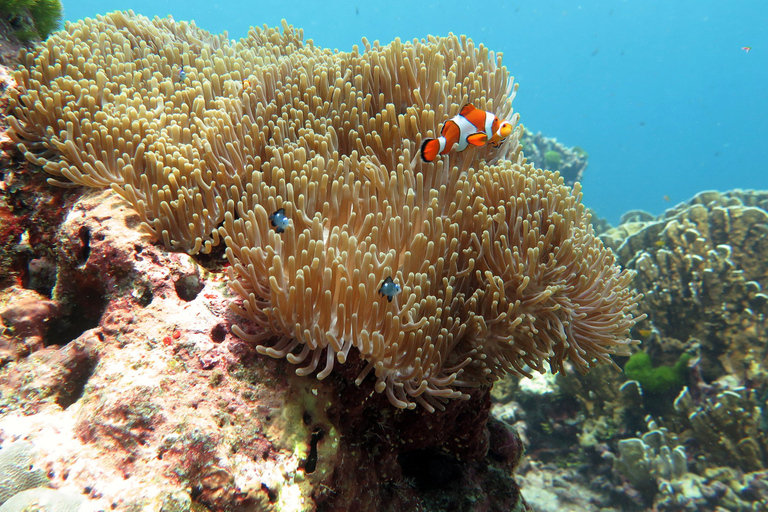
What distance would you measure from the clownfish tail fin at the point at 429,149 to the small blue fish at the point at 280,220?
1.02 metres

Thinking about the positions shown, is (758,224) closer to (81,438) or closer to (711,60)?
(81,438)

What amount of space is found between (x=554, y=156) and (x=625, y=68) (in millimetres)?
134946

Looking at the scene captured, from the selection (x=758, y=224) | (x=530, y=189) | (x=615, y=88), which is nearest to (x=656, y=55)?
(x=615, y=88)

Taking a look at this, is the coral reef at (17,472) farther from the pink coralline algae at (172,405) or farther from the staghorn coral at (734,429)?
the staghorn coral at (734,429)

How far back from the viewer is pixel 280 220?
2.07m

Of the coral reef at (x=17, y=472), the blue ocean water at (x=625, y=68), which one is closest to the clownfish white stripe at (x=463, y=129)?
the coral reef at (x=17, y=472)

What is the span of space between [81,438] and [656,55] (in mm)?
155036

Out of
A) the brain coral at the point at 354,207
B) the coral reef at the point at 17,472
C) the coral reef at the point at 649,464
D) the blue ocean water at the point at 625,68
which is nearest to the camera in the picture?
the coral reef at the point at 17,472

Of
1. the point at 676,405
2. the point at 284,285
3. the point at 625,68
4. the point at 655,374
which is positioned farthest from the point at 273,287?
the point at 625,68

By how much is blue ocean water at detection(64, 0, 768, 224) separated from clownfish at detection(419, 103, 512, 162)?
330 feet

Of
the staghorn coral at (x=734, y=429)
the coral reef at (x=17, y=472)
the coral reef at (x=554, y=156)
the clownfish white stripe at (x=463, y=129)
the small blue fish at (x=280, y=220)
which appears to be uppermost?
the coral reef at (x=554, y=156)

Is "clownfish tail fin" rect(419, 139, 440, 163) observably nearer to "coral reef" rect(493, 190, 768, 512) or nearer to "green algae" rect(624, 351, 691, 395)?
"coral reef" rect(493, 190, 768, 512)

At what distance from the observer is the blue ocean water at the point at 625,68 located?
104 meters

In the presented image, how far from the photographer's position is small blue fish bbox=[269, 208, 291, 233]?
207cm
